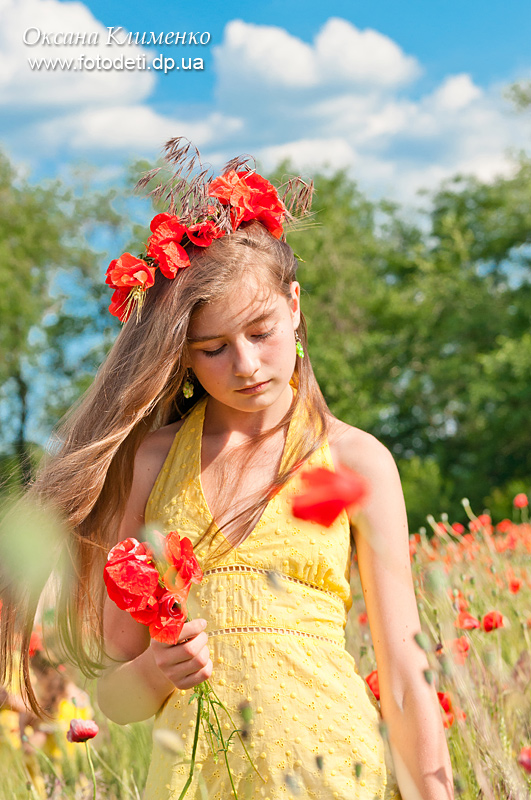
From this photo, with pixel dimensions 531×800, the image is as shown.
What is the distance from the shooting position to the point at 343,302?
66.0 feet

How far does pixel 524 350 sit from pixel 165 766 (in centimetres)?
1216

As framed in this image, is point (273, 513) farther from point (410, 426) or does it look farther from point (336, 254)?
point (336, 254)

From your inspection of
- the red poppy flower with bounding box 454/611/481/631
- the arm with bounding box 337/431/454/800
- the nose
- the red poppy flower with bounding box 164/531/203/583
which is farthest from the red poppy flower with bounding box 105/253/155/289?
the red poppy flower with bounding box 454/611/481/631

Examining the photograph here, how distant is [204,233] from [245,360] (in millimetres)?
351

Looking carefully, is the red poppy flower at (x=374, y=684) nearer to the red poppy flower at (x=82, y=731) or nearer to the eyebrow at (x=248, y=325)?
the red poppy flower at (x=82, y=731)

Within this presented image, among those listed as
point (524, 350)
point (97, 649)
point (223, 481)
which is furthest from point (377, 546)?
point (524, 350)

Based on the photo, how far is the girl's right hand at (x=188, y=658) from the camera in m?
1.20

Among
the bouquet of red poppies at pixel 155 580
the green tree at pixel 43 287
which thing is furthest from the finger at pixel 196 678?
the green tree at pixel 43 287

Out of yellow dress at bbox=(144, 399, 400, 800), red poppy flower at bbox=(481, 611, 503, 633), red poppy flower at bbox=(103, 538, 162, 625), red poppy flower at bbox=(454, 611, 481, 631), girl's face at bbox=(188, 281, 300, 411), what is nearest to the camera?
red poppy flower at bbox=(103, 538, 162, 625)

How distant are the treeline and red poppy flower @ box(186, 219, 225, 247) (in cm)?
1080

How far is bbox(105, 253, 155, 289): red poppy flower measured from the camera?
66.8 inches

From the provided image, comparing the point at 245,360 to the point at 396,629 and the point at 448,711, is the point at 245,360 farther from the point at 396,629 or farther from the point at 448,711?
the point at 448,711

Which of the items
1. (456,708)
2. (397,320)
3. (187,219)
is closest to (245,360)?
(187,219)

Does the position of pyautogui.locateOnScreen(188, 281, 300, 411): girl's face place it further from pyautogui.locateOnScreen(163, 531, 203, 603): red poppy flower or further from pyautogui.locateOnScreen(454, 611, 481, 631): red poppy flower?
pyautogui.locateOnScreen(454, 611, 481, 631): red poppy flower
